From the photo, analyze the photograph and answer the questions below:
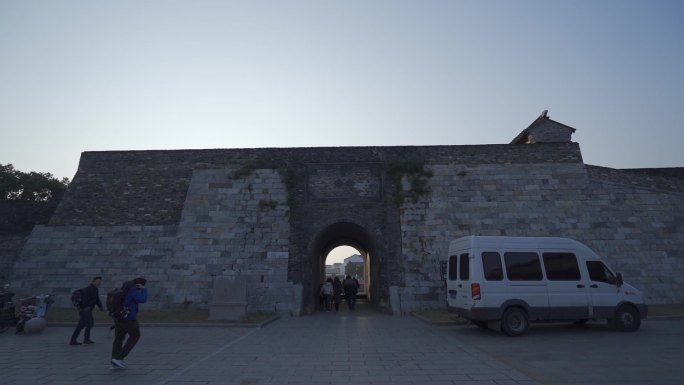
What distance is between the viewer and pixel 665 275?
16.3 meters

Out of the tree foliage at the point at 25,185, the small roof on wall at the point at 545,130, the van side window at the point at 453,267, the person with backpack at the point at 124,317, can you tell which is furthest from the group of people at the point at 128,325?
the tree foliage at the point at 25,185

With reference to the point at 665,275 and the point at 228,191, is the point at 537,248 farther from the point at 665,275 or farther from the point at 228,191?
the point at 228,191

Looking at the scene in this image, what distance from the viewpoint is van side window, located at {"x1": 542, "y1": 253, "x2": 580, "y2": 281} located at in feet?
36.0

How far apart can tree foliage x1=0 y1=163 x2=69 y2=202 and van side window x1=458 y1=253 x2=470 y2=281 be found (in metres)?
33.4

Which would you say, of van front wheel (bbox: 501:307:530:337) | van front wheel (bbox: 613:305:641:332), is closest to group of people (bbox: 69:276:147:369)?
van front wheel (bbox: 501:307:530:337)

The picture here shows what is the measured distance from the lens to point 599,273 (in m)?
11.2

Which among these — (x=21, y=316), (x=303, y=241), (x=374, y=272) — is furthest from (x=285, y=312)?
(x=21, y=316)

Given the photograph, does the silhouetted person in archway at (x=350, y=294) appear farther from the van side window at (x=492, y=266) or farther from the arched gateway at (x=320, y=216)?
the van side window at (x=492, y=266)

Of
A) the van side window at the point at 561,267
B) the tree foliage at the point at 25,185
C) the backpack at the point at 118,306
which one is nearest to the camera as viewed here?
the backpack at the point at 118,306

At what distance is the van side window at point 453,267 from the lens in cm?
1171

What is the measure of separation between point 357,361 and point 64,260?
15.8 meters

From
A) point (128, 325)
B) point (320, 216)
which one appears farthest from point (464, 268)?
point (128, 325)

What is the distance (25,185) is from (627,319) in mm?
40920

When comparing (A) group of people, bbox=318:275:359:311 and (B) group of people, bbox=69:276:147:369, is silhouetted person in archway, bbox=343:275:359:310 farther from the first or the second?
(B) group of people, bbox=69:276:147:369
